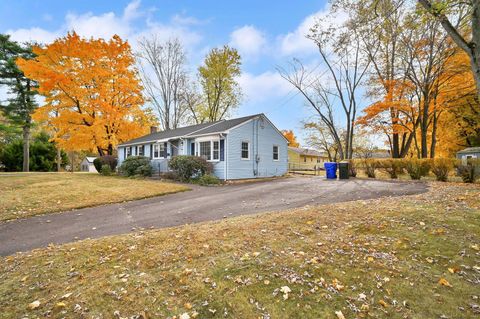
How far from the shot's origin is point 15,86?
23.8 m

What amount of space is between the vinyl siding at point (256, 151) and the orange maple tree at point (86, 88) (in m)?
11.0

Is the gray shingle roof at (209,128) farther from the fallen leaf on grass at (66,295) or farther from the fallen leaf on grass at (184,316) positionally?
the fallen leaf on grass at (184,316)

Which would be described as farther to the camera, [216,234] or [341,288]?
[216,234]

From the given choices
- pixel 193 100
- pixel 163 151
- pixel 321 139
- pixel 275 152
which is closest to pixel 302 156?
pixel 321 139

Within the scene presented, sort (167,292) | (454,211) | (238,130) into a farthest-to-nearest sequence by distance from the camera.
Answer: (238,130)
(454,211)
(167,292)

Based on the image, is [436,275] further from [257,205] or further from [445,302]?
[257,205]

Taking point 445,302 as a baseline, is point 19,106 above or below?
above

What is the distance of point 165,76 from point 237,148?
2059 cm

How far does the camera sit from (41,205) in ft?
28.3

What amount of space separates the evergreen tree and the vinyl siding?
21492 millimetres

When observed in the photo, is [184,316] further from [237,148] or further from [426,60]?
[426,60]

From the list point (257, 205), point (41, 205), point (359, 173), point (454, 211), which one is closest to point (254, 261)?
point (257, 205)

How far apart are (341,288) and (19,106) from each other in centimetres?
3146

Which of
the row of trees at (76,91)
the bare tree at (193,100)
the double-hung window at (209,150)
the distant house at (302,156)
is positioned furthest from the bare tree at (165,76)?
the distant house at (302,156)
